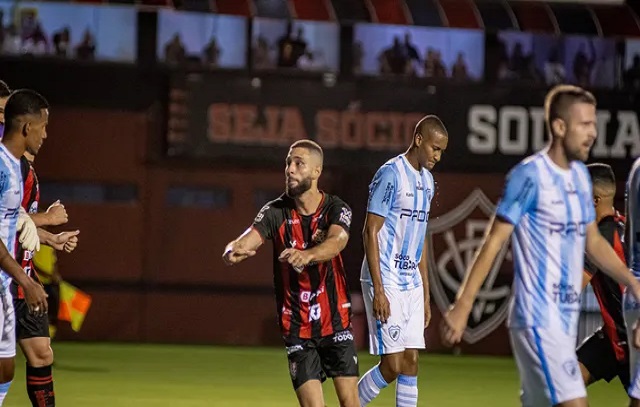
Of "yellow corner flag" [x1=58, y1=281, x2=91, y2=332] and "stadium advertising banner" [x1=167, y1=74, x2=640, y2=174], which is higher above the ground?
"stadium advertising banner" [x1=167, y1=74, x2=640, y2=174]

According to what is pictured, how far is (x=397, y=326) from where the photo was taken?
945cm

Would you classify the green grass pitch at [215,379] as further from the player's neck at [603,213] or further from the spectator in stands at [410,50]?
the spectator in stands at [410,50]

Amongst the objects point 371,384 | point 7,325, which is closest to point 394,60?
point 371,384

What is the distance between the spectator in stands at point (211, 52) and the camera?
66.5 ft

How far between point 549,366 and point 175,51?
1412 centimetres

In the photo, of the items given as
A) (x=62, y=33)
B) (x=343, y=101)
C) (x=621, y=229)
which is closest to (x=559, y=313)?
(x=621, y=229)

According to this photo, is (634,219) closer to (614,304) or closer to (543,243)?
(614,304)

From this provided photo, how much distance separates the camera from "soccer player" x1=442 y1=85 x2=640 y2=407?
6.64 metres

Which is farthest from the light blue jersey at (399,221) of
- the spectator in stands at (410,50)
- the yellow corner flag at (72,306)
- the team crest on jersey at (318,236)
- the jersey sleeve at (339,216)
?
the spectator in stands at (410,50)

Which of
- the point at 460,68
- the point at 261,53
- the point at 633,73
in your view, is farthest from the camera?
the point at 633,73

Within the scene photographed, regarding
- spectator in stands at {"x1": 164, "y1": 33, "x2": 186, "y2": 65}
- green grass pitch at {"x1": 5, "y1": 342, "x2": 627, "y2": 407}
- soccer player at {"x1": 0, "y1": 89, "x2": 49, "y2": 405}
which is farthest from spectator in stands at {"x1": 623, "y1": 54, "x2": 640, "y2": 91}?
soccer player at {"x1": 0, "y1": 89, "x2": 49, "y2": 405}

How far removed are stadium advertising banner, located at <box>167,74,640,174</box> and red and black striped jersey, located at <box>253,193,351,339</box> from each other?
35.9 feet

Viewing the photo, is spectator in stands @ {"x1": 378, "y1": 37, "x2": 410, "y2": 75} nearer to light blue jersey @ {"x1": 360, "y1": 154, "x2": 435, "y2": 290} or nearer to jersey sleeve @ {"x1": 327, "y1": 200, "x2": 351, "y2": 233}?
light blue jersey @ {"x1": 360, "y1": 154, "x2": 435, "y2": 290}

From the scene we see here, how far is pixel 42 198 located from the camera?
1942 centimetres
